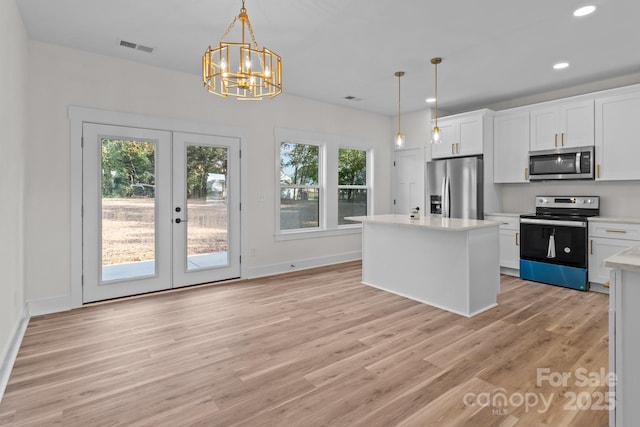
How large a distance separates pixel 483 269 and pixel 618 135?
2593 millimetres

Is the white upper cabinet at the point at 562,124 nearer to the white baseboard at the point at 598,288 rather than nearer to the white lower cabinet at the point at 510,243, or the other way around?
the white lower cabinet at the point at 510,243

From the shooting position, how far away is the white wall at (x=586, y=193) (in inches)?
176

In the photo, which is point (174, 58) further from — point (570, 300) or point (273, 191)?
point (570, 300)

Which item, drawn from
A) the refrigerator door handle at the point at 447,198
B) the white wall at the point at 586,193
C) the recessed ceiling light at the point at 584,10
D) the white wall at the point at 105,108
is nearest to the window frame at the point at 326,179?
the white wall at the point at 105,108

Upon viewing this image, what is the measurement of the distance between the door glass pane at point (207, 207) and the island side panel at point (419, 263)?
6.50 feet

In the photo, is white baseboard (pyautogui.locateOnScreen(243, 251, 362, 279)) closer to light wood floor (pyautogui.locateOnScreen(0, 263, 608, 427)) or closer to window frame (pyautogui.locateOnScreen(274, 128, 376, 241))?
window frame (pyautogui.locateOnScreen(274, 128, 376, 241))

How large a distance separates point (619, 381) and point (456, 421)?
0.79m

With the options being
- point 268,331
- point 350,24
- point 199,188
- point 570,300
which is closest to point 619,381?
point 268,331

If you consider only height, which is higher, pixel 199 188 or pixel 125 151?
pixel 125 151

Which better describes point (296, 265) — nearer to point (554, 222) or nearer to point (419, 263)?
point (419, 263)

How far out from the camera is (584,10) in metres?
2.92

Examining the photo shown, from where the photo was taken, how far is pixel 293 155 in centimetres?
568

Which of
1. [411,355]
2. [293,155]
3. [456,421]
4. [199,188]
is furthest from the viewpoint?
[293,155]

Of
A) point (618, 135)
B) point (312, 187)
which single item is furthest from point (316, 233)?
point (618, 135)
